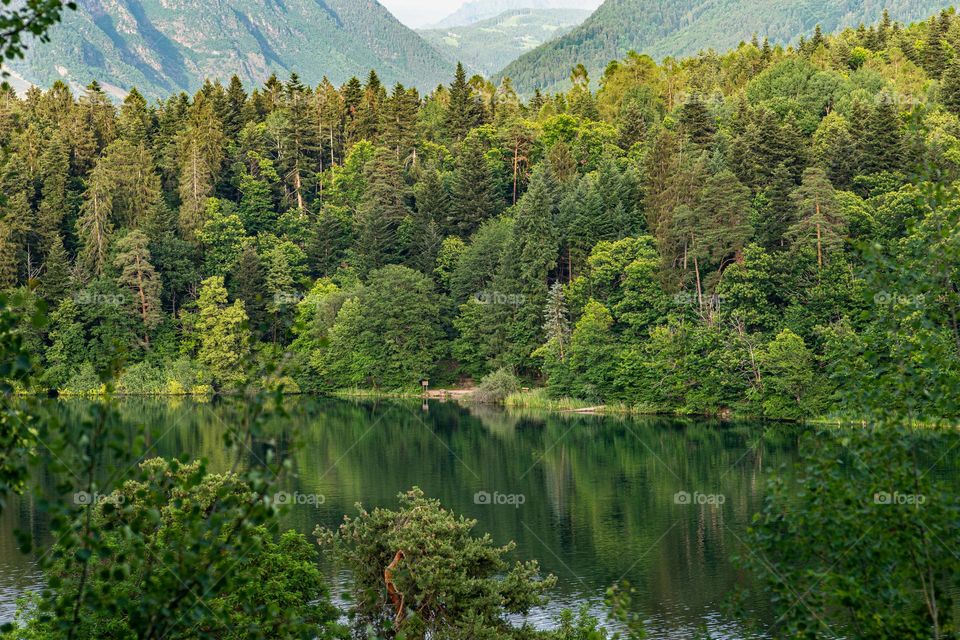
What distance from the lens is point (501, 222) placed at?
8588 cm

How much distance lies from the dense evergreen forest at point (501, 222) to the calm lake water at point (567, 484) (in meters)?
5.82

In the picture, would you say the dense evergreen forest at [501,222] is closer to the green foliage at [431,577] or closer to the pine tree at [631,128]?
the pine tree at [631,128]

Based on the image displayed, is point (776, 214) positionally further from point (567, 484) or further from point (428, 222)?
point (428, 222)

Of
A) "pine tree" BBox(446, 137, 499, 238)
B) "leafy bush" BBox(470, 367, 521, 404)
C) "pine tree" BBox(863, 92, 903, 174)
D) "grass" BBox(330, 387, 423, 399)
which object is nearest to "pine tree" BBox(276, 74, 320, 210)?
"pine tree" BBox(446, 137, 499, 238)

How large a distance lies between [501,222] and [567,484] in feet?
145

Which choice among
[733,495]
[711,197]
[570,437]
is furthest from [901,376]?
[711,197]

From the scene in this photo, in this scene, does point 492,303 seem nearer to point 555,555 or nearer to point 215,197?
point 215,197

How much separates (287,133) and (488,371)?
3591 centimetres

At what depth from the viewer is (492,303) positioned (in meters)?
77.3

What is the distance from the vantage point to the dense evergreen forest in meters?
63.8

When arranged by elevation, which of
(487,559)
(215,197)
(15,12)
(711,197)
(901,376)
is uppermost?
(215,197)

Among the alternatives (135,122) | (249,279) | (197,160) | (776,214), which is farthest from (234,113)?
(776,214)

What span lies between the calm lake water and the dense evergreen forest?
5824 mm

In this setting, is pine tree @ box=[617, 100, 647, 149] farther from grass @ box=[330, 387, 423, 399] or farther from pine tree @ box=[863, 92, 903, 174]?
grass @ box=[330, 387, 423, 399]
